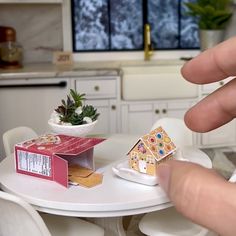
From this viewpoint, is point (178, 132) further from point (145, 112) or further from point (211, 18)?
point (211, 18)

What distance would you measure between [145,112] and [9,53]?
3.95ft

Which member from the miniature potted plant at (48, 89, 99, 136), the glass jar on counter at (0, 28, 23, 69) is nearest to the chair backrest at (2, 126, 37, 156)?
the miniature potted plant at (48, 89, 99, 136)

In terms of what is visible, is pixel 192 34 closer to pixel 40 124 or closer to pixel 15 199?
pixel 40 124

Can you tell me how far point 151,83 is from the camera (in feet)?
10.5

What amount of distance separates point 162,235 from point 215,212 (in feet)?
4.10

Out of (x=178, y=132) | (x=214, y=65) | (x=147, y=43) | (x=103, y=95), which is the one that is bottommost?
(x=178, y=132)

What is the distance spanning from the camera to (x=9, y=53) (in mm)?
3330

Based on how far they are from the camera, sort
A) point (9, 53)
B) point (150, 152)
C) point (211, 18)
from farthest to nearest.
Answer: point (211, 18), point (9, 53), point (150, 152)

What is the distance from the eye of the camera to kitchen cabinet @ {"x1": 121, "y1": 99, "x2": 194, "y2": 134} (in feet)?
10.6

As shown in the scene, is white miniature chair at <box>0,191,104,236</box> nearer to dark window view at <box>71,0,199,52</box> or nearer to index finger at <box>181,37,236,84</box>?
index finger at <box>181,37,236,84</box>

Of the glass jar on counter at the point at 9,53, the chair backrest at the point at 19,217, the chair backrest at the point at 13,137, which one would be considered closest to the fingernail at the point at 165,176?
the chair backrest at the point at 19,217

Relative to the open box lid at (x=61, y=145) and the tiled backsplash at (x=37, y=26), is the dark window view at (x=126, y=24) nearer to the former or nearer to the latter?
the tiled backsplash at (x=37, y=26)

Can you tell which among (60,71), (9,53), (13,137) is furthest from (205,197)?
(9,53)

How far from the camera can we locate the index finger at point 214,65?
39 cm
